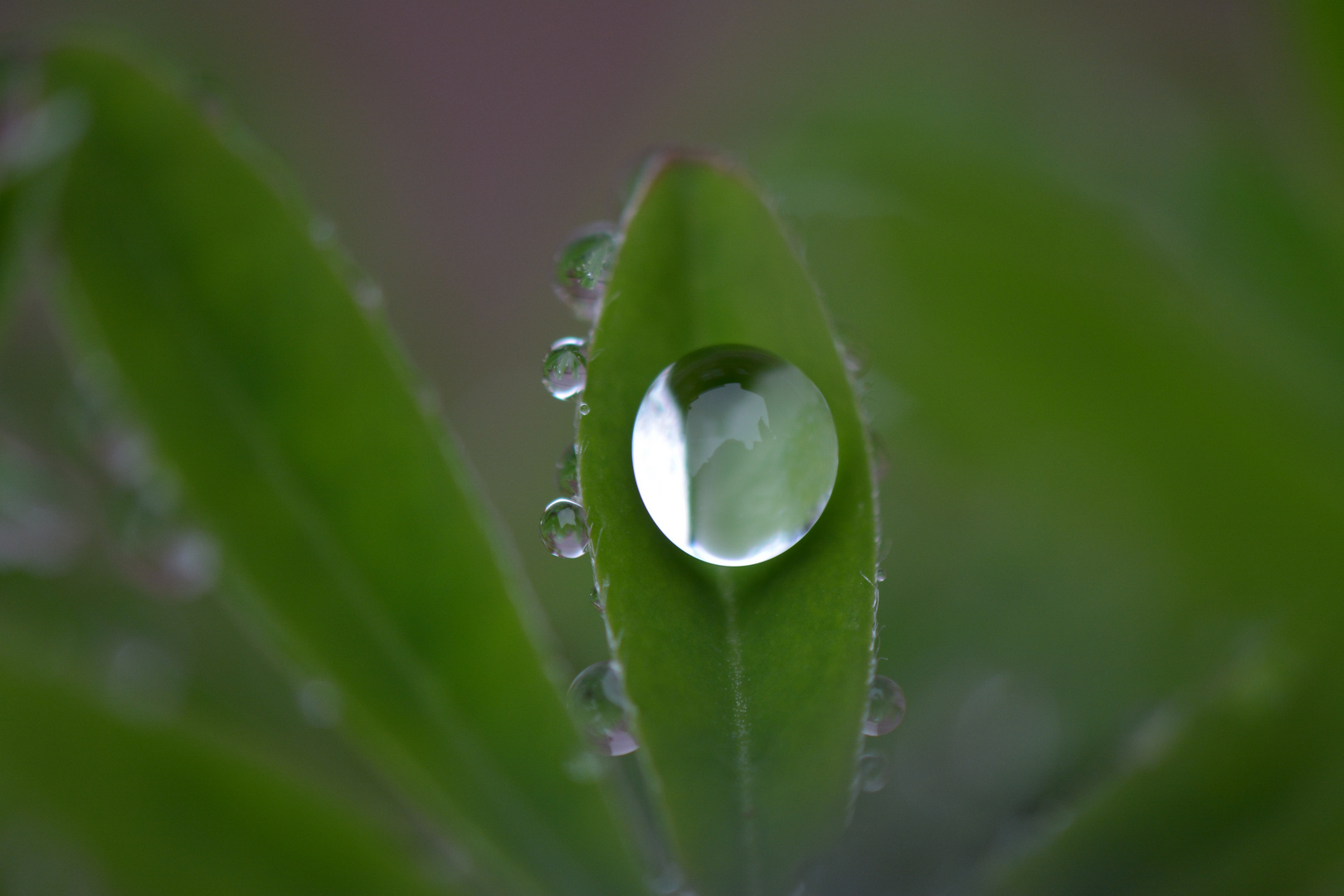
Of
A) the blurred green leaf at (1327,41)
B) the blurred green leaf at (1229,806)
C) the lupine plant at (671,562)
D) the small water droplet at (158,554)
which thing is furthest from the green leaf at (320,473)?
the blurred green leaf at (1327,41)

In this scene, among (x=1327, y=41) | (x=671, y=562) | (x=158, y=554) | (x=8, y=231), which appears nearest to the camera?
(x=671, y=562)

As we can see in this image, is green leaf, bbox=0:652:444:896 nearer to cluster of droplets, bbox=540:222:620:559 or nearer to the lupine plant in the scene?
the lupine plant

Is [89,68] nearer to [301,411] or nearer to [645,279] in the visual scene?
[301,411]

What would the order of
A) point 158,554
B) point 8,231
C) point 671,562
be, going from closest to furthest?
point 671,562
point 8,231
point 158,554

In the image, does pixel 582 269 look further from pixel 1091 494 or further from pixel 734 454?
pixel 1091 494

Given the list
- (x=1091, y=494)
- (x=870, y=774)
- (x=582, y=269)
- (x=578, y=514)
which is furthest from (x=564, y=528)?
(x=1091, y=494)

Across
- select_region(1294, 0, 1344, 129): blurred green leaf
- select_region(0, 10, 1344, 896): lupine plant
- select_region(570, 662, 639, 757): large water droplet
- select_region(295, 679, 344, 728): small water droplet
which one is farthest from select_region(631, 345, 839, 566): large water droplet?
select_region(1294, 0, 1344, 129): blurred green leaf
